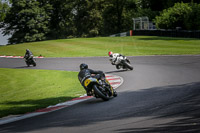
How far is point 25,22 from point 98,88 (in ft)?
207

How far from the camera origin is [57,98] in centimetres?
1271

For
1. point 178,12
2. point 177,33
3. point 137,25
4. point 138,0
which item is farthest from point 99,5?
point 177,33

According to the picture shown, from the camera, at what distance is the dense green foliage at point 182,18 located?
51438 mm

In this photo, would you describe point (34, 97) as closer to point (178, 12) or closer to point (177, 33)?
point (177, 33)

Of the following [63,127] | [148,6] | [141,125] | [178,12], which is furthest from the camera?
[148,6]

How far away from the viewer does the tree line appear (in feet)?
229

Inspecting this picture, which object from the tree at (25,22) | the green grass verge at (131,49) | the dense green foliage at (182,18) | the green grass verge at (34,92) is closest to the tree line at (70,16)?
the tree at (25,22)

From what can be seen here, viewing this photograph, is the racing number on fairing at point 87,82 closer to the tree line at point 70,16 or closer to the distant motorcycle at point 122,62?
the distant motorcycle at point 122,62

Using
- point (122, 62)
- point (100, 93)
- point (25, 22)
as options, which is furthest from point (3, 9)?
point (100, 93)

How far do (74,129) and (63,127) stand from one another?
408 mm

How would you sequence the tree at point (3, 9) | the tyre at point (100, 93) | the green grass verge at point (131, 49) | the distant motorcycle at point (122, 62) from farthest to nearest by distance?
the tree at point (3, 9), the green grass verge at point (131, 49), the distant motorcycle at point (122, 62), the tyre at point (100, 93)

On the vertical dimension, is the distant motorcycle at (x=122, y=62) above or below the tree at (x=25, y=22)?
below

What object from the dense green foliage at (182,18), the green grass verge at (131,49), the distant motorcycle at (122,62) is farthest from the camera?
the dense green foliage at (182,18)

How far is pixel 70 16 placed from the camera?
3282 inches
